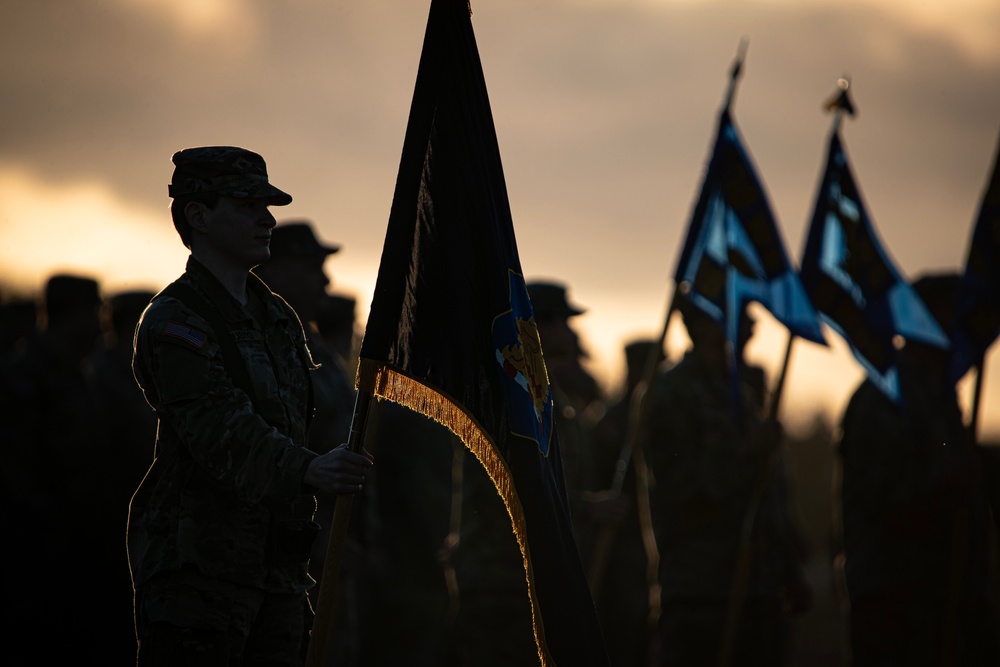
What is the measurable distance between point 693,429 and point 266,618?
4.60m

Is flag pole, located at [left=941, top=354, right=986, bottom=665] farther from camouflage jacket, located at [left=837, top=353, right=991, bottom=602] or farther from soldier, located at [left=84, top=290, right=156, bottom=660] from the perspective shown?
soldier, located at [left=84, top=290, right=156, bottom=660]

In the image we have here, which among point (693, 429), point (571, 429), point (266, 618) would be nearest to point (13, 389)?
point (571, 429)

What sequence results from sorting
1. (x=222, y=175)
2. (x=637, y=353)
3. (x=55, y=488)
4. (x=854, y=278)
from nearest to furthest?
(x=222, y=175) → (x=55, y=488) → (x=854, y=278) → (x=637, y=353)

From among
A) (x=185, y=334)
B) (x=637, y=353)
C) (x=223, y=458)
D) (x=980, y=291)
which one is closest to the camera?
(x=223, y=458)

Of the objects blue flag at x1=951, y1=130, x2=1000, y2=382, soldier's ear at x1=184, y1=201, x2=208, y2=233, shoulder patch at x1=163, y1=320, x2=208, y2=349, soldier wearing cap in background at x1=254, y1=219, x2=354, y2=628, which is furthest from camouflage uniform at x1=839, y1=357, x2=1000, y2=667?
shoulder patch at x1=163, y1=320, x2=208, y2=349

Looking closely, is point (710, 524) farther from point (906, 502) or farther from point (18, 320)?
point (18, 320)

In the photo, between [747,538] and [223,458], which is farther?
[747,538]

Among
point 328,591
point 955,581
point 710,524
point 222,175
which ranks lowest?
point 328,591

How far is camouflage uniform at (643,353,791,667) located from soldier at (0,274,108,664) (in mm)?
3727

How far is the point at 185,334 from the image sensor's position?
425 cm

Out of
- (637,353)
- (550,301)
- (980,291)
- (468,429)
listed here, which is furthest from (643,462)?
(468,429)

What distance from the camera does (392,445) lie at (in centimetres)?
1156

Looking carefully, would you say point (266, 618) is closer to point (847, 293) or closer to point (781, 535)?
point (781, 535)

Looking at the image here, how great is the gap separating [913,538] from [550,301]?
8.87 ft
